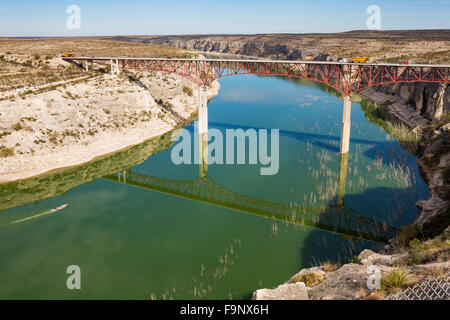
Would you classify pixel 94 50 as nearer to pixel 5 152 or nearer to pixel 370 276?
pixel 5 152

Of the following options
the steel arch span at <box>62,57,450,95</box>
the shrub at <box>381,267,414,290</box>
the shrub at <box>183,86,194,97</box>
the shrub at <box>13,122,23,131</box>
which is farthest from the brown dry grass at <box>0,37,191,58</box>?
the shrub at <box>381,267,414,290</box>

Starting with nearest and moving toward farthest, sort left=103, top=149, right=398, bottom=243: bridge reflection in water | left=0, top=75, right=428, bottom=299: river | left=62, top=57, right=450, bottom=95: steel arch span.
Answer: left=0, top=75, right=428, bottom=299: river, left=103, top=149, right=398, bottom=243: bridge reflection in water, left=62, top=57, right=450, bottom=95: steel arch span

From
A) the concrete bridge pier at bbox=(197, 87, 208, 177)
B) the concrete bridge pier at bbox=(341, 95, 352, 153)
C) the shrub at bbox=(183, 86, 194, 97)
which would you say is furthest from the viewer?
the shrub at bbox=(183, 86, 194, 97)

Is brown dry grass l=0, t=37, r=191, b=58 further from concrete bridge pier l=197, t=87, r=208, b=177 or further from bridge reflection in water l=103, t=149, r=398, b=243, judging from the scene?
bridge reflection in water l=103, t=149, r=398, b=243

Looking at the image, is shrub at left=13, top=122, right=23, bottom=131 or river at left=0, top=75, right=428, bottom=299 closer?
river at left=0, top=75, right=428, bottom=299

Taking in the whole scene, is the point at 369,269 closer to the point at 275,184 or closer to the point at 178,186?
the point at 275,184

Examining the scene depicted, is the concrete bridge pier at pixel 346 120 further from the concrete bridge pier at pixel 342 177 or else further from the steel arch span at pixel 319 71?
the concrete bridge pier at pixel 342 177

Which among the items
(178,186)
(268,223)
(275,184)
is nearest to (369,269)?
(268,223)

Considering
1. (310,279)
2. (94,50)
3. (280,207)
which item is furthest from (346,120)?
(94,50)
